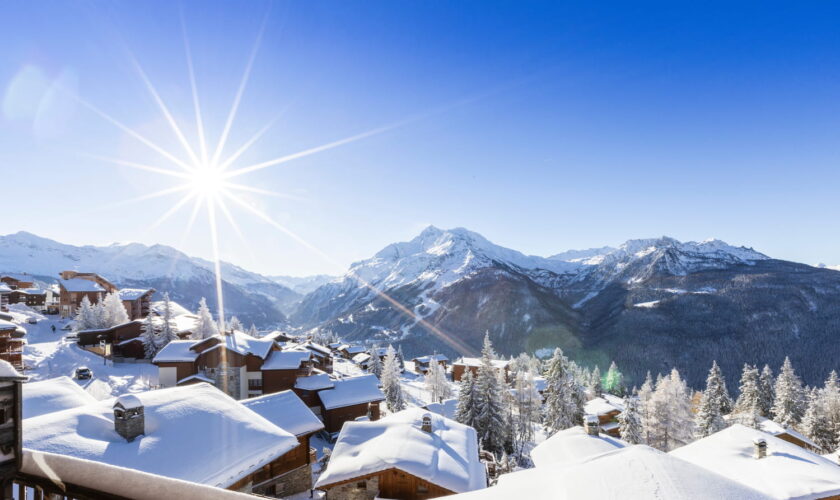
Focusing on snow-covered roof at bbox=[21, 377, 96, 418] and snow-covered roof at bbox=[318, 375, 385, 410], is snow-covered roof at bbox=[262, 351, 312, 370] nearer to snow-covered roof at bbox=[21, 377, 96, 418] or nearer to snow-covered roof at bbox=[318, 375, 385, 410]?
snow-covered roof at bbox=[318, 375, 385, 410]

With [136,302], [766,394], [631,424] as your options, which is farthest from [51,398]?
[766,394]

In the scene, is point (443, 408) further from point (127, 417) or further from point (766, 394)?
point (766, 394)

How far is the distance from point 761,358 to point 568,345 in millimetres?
74797

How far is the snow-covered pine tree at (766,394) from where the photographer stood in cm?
5456

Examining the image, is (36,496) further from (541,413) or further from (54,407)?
(541,413)

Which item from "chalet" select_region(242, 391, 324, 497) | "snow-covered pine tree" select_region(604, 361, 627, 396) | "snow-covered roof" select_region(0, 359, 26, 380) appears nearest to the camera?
"snow-covered roof" select_region(0, 359, 26, 380)

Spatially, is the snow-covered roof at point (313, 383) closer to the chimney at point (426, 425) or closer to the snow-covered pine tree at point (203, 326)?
the chimney at point (426, 425)

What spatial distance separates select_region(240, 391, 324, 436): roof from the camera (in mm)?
22156

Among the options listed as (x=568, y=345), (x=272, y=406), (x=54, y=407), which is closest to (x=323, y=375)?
(x=272, y=406)

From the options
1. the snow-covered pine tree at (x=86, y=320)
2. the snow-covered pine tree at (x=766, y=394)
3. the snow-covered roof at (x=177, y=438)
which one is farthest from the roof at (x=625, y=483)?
the snow-covered pine tree at (x=766, y=394)

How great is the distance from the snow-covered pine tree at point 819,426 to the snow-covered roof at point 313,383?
181 feet

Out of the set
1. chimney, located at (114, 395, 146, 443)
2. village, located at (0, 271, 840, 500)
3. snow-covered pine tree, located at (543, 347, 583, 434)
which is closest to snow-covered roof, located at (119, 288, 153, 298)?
village, located at (0, 271, 840, 500)

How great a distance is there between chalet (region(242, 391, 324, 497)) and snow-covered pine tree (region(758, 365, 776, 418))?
64704 mm

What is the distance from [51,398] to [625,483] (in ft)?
83.1
